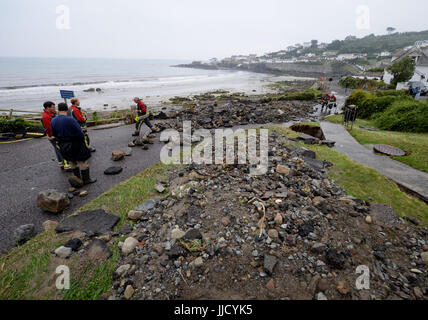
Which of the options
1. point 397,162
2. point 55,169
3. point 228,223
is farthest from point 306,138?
point 55,169

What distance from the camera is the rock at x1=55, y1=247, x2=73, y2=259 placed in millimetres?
3480

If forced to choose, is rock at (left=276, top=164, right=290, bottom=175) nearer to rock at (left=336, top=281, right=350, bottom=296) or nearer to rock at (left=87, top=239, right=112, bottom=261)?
rock at (left=336, top=281, right=350, bottom=296)

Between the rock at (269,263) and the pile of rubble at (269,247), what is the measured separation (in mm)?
15

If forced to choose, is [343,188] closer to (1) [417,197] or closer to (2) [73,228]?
(1) [417,197]

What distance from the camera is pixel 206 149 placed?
8469mm

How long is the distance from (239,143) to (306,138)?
3.69 metres

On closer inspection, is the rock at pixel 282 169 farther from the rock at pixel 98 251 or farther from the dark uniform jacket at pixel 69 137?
the dark uniform jacket at pixel 69 137

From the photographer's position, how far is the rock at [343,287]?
2.74 meters

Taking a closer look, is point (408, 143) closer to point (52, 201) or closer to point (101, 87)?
point (52, 201)

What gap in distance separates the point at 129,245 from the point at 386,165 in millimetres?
9058

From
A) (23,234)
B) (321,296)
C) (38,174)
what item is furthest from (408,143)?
(38,174)

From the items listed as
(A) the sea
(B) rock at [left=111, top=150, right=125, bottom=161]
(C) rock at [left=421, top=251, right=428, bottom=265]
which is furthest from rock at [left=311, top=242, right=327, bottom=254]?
(A) the sea

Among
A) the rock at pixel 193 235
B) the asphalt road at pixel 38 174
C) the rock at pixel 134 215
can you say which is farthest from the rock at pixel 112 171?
the rock at pixel 193 235

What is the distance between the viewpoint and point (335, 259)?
10.3 feet
